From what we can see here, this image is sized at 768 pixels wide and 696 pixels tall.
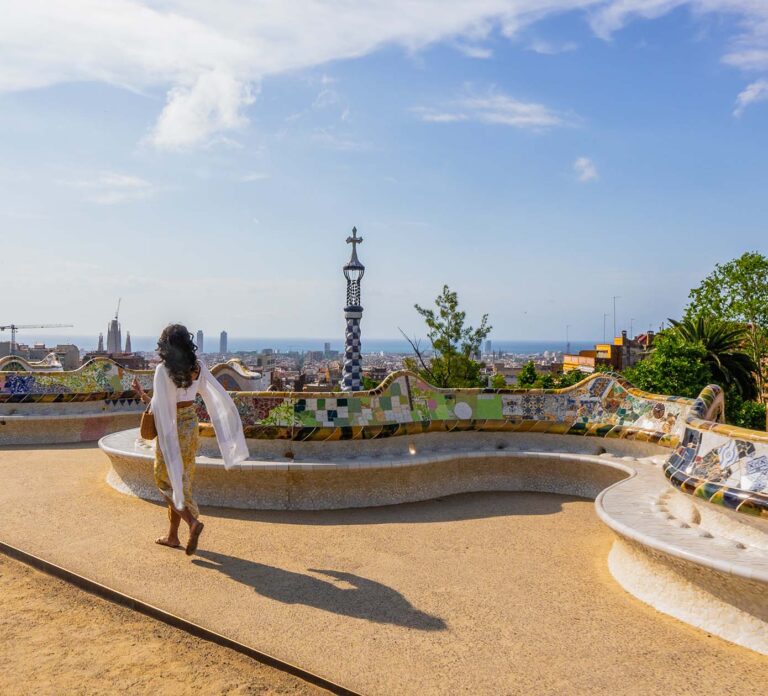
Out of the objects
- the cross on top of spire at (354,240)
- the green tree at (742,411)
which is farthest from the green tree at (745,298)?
the cross on top of spire at (354,240)

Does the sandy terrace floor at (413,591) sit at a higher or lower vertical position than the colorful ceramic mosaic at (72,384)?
lower

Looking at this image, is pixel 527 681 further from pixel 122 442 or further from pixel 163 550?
pixel 122 442

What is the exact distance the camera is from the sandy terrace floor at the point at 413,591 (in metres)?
3.53

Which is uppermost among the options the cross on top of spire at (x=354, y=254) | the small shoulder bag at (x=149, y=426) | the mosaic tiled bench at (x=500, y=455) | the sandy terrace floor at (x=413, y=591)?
the cross on top of spire at (x=354, y=254)

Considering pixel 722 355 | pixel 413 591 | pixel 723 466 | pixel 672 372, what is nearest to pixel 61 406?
pixel 413 591

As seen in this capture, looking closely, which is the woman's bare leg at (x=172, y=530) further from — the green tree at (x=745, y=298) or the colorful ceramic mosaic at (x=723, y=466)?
the green tree at (x=745, y=298)

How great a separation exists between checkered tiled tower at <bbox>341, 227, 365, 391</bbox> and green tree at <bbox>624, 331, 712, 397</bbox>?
6.45 metres

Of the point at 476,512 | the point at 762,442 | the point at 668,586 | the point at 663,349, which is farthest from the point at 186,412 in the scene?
the point at 663,349

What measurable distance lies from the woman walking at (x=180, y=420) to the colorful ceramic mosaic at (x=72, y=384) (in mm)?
7289

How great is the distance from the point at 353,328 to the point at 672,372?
7006 mm

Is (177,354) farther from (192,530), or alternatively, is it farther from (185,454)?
(192,530)

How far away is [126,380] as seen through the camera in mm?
13047

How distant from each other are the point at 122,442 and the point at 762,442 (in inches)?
258

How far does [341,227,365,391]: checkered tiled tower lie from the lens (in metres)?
13.9
